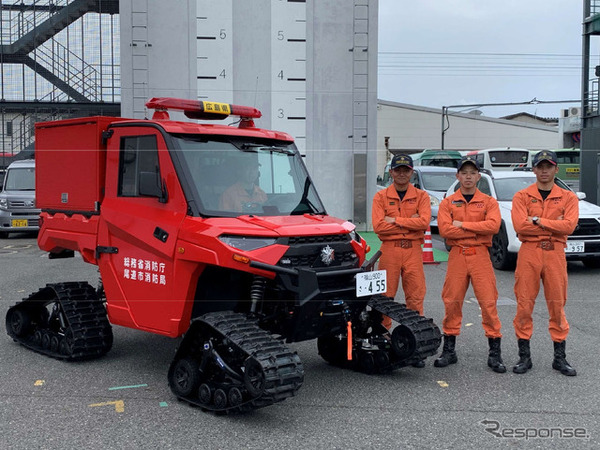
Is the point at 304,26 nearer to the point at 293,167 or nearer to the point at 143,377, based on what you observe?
the point at 293,167

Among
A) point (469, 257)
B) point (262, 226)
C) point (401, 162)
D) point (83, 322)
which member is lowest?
point (83, 322)

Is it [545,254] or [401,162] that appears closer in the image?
[545,254]

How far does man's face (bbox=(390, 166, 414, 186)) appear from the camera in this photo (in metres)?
7.30

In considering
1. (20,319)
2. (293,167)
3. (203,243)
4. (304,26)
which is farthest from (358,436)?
(304,26)

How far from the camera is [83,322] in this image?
22.6 ft

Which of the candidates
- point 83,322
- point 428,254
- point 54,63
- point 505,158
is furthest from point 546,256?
point 505,158

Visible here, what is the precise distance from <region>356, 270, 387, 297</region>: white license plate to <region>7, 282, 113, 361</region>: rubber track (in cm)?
263

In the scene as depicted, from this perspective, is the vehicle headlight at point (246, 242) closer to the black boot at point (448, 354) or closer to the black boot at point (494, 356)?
the black boot at point (448, 354)

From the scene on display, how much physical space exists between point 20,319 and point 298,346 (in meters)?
2.97

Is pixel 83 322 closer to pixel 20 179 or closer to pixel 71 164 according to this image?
pixel 71 164

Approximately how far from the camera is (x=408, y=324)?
6168mm

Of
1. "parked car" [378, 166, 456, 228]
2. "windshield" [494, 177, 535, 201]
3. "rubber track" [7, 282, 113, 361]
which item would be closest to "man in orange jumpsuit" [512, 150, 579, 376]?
"rubber track" [7, 282, 113, 361]

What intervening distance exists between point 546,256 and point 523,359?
973 millimetres

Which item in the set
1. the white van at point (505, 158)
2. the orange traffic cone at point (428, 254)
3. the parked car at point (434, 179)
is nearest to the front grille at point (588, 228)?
the orange traffic cone at point (428, 254)
